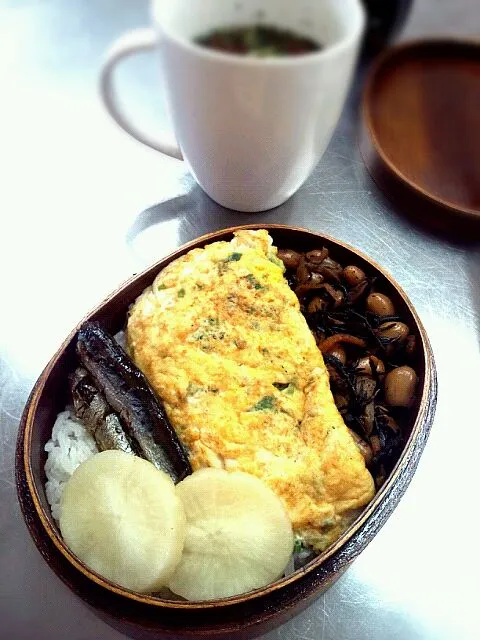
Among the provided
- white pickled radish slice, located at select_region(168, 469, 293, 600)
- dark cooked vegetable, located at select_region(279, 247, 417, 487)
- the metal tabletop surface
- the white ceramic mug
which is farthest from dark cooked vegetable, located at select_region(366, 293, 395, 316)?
white pickled radish slice, located at select_region(168, 469, 293, 600)

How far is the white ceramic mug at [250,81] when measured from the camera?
113 cm

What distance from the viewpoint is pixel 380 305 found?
1390 mm

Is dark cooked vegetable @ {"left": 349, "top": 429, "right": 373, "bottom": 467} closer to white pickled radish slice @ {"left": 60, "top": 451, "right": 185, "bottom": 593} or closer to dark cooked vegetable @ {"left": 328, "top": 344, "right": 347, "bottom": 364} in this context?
dark cooked vegetable @ {"left": 328, "top": 344, "right": 347, "bottom": 364}

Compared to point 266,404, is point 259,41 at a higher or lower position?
higher

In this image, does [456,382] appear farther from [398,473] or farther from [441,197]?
[441,197]

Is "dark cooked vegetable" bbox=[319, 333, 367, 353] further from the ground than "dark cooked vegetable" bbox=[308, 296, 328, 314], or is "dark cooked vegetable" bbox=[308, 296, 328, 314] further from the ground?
"dark cooked vegetable" bbox=[308, 296, 328, 314]

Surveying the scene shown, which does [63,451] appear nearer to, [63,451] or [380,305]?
[63,451]

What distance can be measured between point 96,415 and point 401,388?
2.08ft

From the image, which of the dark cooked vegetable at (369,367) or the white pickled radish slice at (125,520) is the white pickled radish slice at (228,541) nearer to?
the white pickled radish slice at (125,520)

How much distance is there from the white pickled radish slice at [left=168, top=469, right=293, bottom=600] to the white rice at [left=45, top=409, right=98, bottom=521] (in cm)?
27

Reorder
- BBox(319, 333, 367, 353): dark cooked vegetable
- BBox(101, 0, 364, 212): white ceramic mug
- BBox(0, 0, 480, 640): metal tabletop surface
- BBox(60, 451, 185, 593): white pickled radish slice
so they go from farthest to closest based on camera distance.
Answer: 1. BBox(319, 333, 367, 353): dark cooked vegetable
2. BBox(0, 0, 480, 640): metal tabletop surface
3. BBox(101, 0, 364, 212): white ceramic mug
4. BBox(60, 451, 185, 593): white pickled radish slice

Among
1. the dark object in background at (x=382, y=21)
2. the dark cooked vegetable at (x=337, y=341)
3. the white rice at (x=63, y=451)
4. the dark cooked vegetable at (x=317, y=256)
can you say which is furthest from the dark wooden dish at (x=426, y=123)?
the white rice at (x=63, y=451)

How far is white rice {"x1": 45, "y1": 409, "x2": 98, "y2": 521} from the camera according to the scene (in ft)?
4.02

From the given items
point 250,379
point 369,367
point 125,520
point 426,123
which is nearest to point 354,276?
point 369,367
